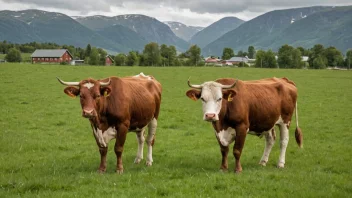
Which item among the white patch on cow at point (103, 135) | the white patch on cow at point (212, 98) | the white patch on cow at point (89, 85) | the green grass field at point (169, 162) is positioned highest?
the white patch on cow at point (89, 85)

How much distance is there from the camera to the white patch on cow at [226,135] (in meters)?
10.4

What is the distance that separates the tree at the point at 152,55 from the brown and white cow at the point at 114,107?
11014 centimetres

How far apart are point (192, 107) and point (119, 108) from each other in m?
16.0

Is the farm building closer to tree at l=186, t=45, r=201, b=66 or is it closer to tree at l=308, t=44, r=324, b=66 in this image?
tree at l=186, t=45, r=201, b=66

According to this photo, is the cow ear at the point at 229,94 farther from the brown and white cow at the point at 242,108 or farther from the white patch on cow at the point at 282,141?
the white patch on cow at the point at 282,141

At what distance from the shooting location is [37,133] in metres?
17.1

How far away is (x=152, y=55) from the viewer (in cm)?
12194

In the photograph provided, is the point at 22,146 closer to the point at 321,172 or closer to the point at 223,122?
the point at 223,122

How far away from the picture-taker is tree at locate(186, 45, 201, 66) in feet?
430

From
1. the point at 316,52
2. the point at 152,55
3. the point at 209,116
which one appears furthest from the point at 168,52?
the point at 209,116

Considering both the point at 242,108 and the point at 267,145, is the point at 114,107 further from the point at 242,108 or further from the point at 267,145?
the point at 267,145

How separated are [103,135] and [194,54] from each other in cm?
12285

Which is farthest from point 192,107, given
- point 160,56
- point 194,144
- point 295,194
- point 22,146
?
point 160,56

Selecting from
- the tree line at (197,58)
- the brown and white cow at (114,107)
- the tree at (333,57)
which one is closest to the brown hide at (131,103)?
the brown and white cow at (114,107)
